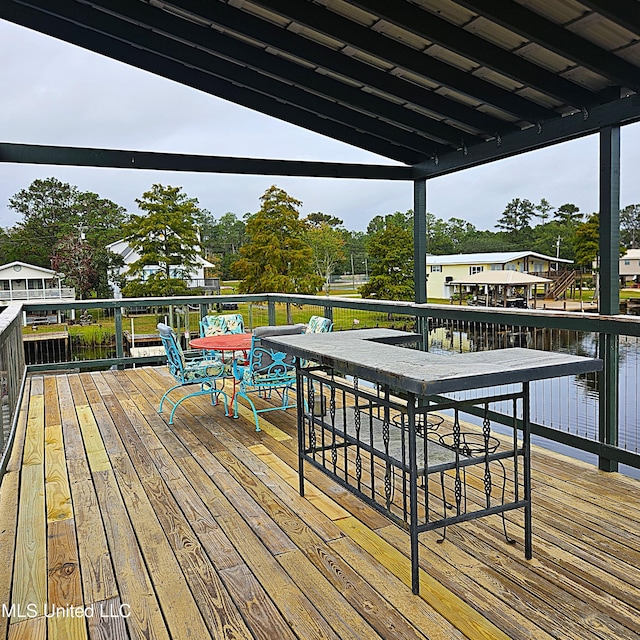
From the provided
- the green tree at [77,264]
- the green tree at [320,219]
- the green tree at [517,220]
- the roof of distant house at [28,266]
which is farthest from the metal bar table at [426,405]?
the green tree at [320,219]

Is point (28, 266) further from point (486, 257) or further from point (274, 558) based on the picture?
point (274, 558)

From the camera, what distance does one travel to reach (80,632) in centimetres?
209

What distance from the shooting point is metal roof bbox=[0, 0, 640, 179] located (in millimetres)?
3188

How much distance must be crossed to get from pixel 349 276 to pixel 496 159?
7.87 meters

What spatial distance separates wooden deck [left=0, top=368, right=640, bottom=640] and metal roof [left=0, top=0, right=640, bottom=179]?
255 cm

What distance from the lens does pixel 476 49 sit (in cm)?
345

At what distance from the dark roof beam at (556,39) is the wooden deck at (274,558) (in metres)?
2.51

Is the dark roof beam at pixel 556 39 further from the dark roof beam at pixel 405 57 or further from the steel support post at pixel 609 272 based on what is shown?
the dark roof beam at pixel 405 57

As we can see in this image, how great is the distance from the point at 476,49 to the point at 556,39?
0.50 meters

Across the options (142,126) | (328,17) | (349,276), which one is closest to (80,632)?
(328,17)

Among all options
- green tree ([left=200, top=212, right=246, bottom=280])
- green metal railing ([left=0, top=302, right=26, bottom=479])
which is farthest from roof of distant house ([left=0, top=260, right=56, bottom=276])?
green metal railing ([left=0, top=302, right=26, bottom=479])

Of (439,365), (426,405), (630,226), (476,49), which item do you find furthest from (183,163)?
(630,226)

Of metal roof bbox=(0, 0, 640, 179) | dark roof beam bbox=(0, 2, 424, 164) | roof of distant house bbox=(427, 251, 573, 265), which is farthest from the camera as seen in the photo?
roof of distant house bbox=(427, 251, 573, 265)

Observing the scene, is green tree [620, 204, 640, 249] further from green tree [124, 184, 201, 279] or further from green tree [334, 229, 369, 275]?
green tree [124, 184, 201, 279]
